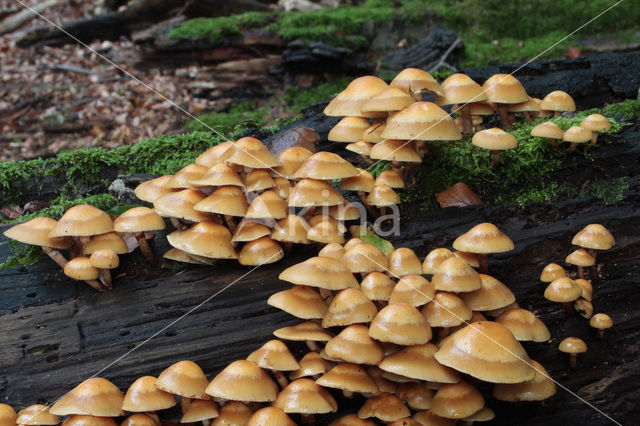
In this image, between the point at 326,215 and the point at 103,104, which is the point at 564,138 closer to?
the point at 326,215

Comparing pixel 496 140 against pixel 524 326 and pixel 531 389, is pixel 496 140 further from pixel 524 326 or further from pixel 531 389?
pixel 531 389

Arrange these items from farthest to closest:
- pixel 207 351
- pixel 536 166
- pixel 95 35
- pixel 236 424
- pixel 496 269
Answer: pixel 95 35 < pixel 536 166 < pixel 496 269 < pixel 207 351 < pixel 236 424

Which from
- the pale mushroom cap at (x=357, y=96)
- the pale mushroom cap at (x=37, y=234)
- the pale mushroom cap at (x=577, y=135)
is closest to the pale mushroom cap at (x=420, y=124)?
the pale mushroom cap at (x=357, y=96)

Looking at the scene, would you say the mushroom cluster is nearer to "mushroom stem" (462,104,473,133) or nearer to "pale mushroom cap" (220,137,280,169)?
"mushroom stem" (462,104,473,133)

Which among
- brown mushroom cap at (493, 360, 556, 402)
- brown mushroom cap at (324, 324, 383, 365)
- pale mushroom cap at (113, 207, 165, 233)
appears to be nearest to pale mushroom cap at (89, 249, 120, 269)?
pale mushroom cap at (113, 207, 165, 233)

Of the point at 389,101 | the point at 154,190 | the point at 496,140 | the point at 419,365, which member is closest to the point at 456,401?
the point at 419,365

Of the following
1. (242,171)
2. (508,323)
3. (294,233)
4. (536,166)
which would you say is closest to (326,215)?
(294,233)
